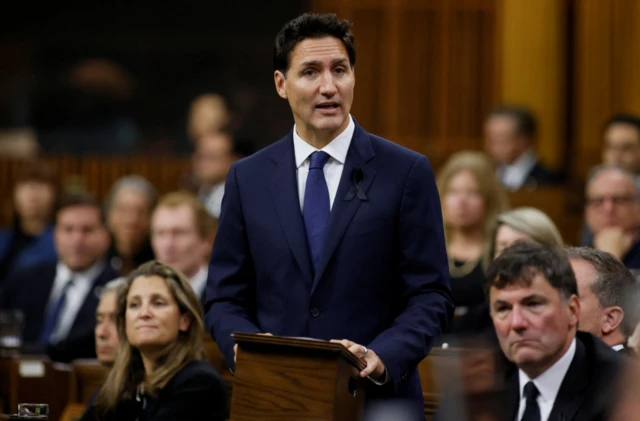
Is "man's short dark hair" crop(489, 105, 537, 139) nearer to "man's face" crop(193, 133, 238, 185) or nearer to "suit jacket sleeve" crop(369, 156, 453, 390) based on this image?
"man's face" crop(193, 133, 238, 185)

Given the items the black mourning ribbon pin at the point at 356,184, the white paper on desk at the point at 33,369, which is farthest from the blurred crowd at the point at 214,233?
the black mourning ribbon pin at the point at 356,184

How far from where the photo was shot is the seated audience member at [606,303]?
396 cm

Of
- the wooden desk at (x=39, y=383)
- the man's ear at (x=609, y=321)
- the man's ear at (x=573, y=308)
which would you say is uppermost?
the man's ear at (x=573, y=308)

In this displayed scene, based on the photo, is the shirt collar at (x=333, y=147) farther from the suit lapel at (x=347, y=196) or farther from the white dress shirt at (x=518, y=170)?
the white dress shirt at (x=518, y=170)

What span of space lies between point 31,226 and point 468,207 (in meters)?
3.11

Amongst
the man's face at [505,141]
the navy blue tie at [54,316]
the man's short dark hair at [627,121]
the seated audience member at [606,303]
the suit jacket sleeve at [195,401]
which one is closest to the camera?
the seated audience member at [606,303]

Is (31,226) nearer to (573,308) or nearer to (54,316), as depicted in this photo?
(54,316)

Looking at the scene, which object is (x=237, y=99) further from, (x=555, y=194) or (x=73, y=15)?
(x=555, y=194)

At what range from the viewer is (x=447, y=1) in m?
9.75

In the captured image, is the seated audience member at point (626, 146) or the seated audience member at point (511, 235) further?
the seated audience member at point (626, 146)

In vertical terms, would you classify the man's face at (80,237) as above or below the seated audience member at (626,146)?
below

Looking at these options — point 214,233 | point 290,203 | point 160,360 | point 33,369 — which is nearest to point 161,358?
point 160,360

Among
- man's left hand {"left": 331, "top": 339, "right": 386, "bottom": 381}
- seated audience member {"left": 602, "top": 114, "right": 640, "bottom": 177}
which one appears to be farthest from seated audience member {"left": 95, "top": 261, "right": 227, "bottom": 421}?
seated audience member {"left": 602, "top": 114, "right": 640, "bottom": 177}

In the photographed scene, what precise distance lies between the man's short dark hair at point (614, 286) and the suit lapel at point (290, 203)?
111 centimetres
